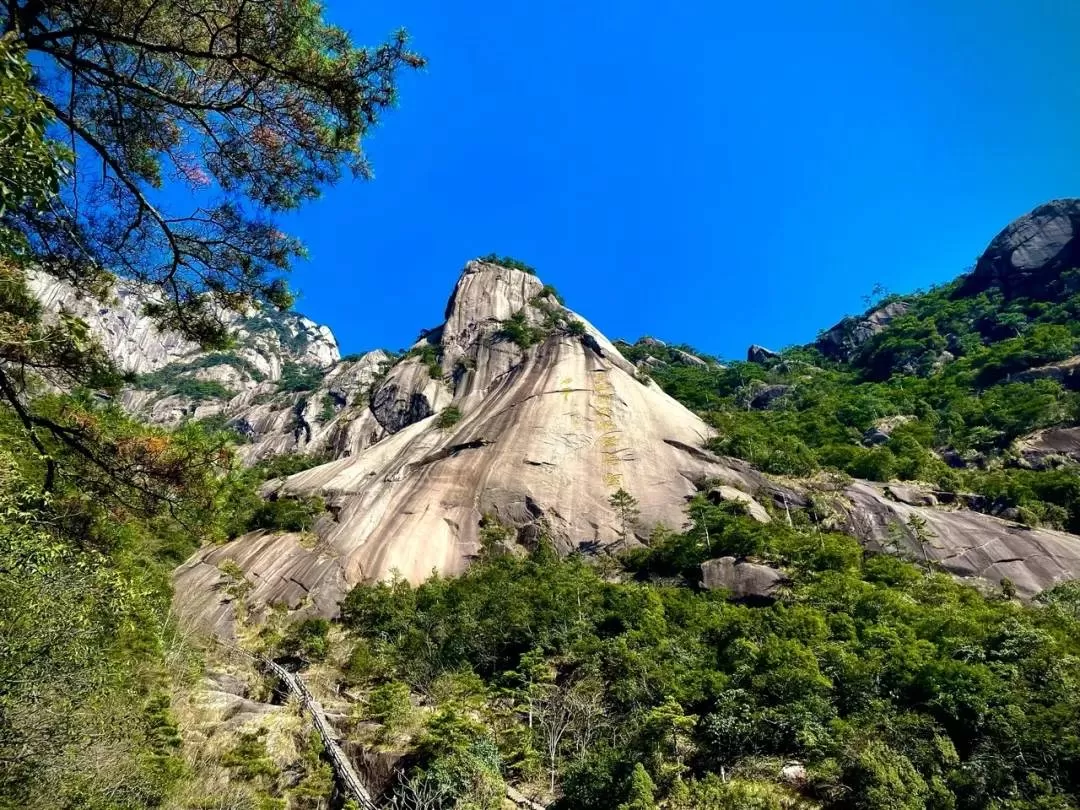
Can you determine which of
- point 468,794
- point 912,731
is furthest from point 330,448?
point 912,731

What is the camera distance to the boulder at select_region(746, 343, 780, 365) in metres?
84.6

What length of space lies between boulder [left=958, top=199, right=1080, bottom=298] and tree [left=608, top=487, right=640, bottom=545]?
212 feet

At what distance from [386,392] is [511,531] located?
2379 cm

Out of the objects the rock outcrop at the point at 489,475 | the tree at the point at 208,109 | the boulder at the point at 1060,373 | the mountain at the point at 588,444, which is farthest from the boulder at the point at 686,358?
the tree at the point at 208,109

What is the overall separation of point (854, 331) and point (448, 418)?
6831cm

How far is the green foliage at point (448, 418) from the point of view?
4198 cm

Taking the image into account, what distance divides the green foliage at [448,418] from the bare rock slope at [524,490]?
0.11 meters

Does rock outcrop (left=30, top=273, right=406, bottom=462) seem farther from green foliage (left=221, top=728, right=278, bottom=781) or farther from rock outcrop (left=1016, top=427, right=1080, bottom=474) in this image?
rock outcrop (left=1016, top=427, right=1080, bottom=474)

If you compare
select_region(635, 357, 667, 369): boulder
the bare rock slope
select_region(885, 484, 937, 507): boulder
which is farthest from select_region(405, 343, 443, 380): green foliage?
select_region(885, 484, 937, 507): boulder

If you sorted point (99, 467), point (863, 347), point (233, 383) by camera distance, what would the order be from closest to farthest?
1. point (99, 467)
2. point (863, 347)
3. point (233, 383)

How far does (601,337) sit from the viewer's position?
49594mm

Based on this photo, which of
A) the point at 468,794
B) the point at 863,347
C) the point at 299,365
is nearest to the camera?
the point at 468,794

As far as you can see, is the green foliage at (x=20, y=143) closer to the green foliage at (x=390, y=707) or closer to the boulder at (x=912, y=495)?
the green foliage at (x=390, y=707)

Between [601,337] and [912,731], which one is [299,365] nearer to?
[601,337]
